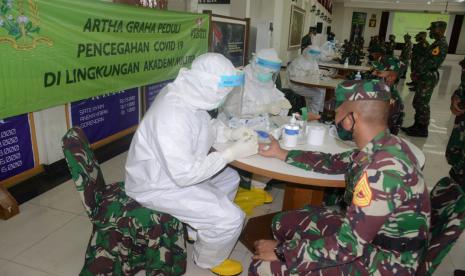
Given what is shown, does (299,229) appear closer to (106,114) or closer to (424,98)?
(106,114)

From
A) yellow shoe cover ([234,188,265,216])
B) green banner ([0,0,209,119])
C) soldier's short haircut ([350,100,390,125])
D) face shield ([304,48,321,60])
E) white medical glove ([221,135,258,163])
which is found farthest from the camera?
face shield ([304,48,321,60])

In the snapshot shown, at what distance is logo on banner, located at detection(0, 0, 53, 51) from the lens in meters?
1.94

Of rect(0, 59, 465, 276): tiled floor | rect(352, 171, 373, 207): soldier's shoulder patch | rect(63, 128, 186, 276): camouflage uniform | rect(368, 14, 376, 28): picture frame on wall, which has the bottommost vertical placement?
rect(0, 59, 465, 276): tiled floor

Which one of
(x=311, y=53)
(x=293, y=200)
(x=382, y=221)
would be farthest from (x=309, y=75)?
(x=382, y=221)

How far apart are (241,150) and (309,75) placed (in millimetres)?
3678

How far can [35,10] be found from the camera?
2.14 m

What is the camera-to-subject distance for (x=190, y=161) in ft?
5.41

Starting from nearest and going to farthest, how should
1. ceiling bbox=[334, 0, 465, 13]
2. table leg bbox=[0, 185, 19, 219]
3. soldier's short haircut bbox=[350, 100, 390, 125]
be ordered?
soldier's short haircut bbox=[350, 100, 390, 125], table leg bbox=[0, 185, 19, 219], ceiling bbox=[334, 0, 465, 13]

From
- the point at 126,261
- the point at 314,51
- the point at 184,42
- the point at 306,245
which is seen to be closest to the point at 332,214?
the point at 306,245

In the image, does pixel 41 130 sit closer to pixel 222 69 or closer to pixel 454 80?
pixel 222 69

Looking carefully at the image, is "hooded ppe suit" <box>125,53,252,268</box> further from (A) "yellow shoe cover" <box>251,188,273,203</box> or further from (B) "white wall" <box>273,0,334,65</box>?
(B) "white wall" <box>273,0,334,65</box>

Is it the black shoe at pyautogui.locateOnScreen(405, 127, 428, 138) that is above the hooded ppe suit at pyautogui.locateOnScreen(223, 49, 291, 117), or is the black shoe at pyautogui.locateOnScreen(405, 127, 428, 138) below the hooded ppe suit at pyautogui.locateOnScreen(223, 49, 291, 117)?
below

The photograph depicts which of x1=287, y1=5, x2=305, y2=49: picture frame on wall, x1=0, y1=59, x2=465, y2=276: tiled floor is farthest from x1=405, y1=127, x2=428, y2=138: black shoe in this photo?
x1=287, y1=5, x2=305, y2=49: picture frame on wall

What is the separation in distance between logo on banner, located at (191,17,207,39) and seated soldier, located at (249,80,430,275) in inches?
125
